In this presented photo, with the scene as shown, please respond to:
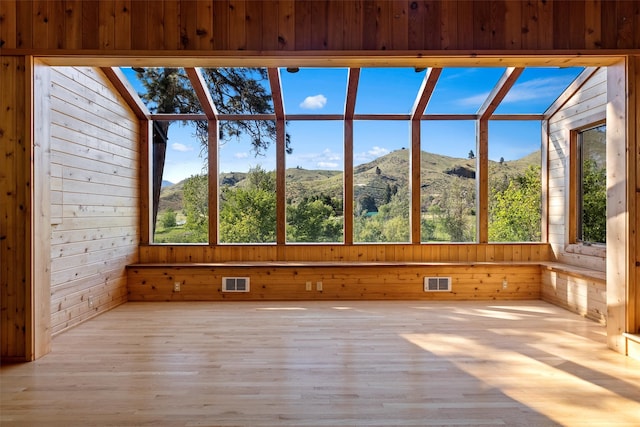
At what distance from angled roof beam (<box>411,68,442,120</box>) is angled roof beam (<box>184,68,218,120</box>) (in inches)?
112

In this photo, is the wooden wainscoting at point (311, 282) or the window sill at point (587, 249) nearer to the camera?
the window sill at point (587, 249)

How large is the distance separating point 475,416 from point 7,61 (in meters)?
4.27

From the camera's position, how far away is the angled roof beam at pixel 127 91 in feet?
14.3

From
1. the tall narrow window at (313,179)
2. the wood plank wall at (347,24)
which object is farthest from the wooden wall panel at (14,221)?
the tall narrow window at (313,179)

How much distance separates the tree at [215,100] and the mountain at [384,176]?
408mm

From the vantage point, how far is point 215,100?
524cm

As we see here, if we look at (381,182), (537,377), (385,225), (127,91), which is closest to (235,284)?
(385,225)

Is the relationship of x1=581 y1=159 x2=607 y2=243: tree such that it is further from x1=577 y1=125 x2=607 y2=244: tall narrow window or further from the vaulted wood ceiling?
the vaulted wood ceiling

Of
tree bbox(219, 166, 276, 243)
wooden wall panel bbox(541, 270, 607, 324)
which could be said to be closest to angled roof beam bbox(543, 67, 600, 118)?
wooden wall panel bbox(541, 270, 607, 324)

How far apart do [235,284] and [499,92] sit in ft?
14.4

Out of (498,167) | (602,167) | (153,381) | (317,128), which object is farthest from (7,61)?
(602,167)

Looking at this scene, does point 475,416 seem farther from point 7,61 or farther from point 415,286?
point 7,61

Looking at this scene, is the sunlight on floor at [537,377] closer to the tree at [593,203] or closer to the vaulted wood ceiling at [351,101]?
the tree at [593,203]

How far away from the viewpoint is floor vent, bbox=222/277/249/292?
498 centimetres
